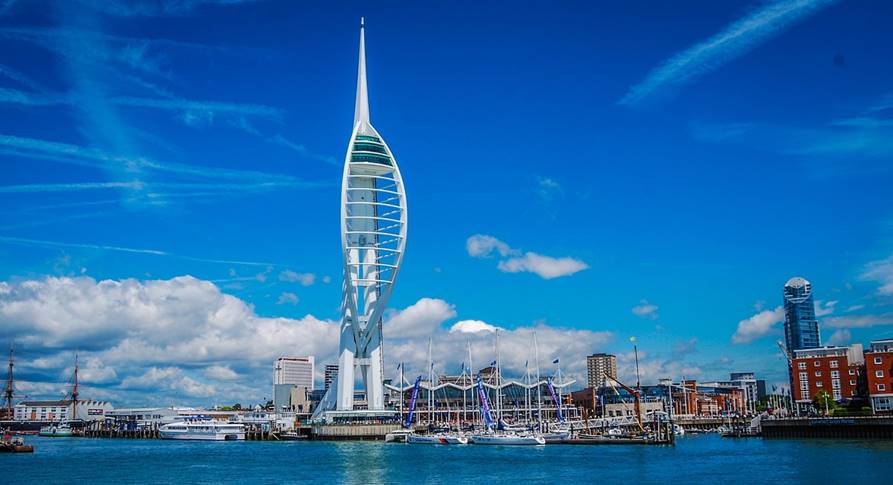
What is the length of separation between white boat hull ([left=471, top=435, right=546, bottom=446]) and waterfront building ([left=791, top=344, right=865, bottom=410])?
36923 mm

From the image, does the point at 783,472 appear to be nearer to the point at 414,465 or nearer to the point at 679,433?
the point at 414,465

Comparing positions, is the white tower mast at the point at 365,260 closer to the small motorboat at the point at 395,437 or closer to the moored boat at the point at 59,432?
the small motorboat at the point at 395,437

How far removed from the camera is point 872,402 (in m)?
93.4

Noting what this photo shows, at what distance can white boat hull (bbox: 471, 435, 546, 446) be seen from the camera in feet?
308

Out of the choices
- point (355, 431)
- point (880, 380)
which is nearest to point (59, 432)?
point (355, 431)

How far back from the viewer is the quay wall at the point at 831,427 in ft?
272

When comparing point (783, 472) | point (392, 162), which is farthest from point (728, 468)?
point (392, 162)

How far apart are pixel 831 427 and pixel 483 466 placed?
44.4m

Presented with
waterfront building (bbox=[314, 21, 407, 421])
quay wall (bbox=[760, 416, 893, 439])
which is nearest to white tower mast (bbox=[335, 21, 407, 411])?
waterfront building (bbox=[314, 21, 407, 421])

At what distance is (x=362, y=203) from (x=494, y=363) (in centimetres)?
3198

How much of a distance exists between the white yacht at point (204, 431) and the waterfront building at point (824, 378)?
81724mm

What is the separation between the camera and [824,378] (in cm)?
10569

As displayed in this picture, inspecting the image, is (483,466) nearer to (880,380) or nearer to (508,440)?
(508,440)

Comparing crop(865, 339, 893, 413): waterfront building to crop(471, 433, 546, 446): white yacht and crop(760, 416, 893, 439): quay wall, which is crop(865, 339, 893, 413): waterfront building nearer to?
crop(760, 416, 893, 439): quay wall
